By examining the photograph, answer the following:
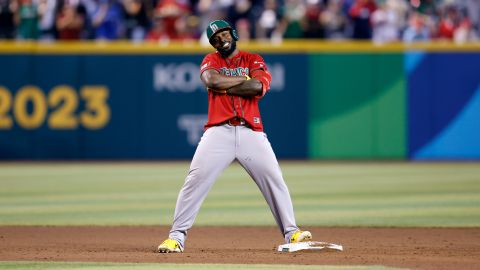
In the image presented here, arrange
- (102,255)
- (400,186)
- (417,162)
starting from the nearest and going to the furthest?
(102,255) → (400,186) → (417,162)

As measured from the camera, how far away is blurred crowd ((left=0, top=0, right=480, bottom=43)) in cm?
2061

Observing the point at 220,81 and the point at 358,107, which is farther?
the point at 358,107

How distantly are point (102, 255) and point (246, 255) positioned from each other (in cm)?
113

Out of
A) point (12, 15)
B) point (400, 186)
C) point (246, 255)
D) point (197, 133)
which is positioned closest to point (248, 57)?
point (246, 255)

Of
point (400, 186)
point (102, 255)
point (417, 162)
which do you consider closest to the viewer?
point (102, 255)

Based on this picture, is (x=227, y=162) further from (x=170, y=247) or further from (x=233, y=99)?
(x=170, y=247)

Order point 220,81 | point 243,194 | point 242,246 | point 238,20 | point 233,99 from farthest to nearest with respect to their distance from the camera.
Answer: point 238,20
point 243,194
point 242,246
point 233,99
point 220,81

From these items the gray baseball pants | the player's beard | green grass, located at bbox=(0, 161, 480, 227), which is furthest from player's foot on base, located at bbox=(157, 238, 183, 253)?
green grass, located at bbox=(0, 161, 480, 227)

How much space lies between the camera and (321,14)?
20969 mm

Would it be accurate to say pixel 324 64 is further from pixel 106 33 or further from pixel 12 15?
pixel 12 15

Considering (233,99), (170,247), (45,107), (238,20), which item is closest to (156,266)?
(170,247)

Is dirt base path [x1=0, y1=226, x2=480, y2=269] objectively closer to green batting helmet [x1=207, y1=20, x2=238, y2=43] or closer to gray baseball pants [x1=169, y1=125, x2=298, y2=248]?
gray baseball pants [x1=169, y1=125, x2=298, y2=248]

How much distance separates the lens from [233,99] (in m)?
8.16

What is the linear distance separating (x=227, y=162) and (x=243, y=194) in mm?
6281
